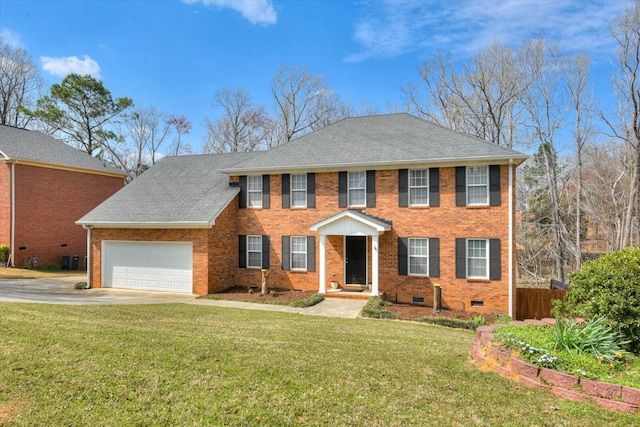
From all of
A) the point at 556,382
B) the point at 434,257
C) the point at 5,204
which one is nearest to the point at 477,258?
the point at 434,257

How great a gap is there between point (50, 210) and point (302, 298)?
57.1 ft

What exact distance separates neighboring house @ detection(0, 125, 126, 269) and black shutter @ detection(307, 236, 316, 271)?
15246mm

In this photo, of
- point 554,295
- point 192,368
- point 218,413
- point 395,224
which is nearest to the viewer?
point 218,413

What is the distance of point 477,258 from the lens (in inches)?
517

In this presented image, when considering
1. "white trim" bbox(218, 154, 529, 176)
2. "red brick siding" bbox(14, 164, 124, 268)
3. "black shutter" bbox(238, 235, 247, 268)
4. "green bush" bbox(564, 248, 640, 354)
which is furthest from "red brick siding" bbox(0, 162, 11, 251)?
"green bush" bbox(564, 248, 640, 354)

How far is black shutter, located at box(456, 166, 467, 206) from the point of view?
520 inches

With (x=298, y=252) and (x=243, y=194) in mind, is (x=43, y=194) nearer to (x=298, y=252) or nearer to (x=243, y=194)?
(x=243, y=194)

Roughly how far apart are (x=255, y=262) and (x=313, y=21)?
10.5 m

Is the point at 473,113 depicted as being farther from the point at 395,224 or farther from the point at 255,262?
the point at 255,262

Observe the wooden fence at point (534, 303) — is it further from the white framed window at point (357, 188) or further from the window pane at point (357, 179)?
the window pane at point (357, 179)

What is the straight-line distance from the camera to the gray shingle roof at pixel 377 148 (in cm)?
1320

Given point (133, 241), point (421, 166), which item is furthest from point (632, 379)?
point (133, 241)

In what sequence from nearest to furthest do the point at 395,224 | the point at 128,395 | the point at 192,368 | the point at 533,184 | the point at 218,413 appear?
1. the point at 218,413
2. the point at 128,395
3. the point at 192,368
4. the point at 395,224
5. the point at 533,184

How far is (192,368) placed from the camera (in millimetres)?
5031
